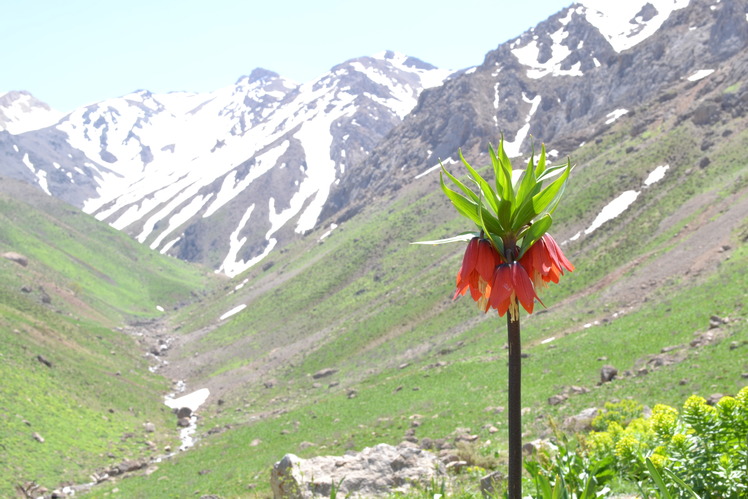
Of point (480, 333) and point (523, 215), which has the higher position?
point (523, 215)

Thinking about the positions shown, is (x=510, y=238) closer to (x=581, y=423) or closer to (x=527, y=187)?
(x=527, y=187)

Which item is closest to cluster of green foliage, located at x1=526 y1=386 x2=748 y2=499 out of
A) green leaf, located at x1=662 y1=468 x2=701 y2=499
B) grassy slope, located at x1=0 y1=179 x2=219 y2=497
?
green leaf, located at x1=662 y1=468 x2=701 y2=499

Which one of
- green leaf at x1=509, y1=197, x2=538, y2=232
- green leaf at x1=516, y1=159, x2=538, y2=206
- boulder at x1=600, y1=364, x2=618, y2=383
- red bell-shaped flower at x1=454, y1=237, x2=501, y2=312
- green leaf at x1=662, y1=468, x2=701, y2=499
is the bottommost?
boulder at x1=600, y1=364, x2=618, y2=383

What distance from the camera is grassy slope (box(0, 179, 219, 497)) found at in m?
41.4

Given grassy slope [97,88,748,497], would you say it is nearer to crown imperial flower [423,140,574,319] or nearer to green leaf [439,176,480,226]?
crown imperial flower [423,140,574,319]

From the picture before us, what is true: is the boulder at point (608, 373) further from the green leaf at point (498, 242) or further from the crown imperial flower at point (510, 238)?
the green leaf at point (498, 242)

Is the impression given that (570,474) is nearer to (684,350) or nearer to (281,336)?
(684,350)

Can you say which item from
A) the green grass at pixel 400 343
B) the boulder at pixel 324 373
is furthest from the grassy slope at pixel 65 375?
the boulder at pixel 324 373

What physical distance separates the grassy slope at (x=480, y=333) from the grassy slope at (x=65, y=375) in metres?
6.15

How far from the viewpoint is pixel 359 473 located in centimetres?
1595

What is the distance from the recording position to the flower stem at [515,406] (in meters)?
4.65

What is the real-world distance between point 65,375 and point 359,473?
5035cm

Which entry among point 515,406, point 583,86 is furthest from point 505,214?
point 583,86

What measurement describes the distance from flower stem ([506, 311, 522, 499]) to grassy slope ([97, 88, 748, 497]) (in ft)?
62.2
